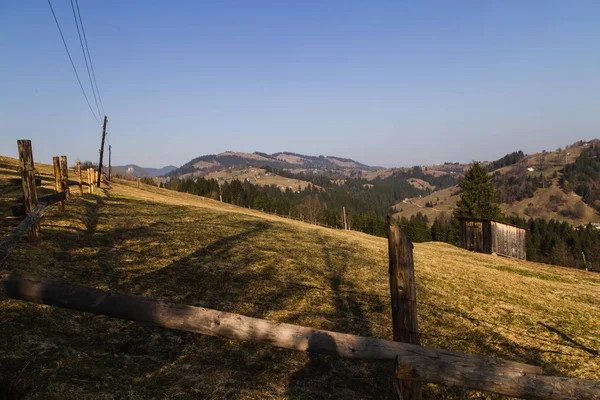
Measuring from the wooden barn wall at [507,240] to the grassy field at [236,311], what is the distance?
814 inches

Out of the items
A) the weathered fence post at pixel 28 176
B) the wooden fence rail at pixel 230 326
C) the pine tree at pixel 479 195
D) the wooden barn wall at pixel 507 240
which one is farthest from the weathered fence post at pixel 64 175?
the pine tree at pixel 479 195

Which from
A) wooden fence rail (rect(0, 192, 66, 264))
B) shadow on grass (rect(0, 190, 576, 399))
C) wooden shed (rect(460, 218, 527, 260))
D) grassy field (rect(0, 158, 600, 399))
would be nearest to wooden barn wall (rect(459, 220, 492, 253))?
wooden shed (rect(460, 218, 527, 260))

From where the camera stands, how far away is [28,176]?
1188 cm

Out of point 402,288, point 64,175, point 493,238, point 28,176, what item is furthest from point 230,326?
point 493,238

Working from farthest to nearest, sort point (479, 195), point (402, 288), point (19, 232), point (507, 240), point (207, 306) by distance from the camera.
A: point (479, 195) < point (507, 240) < point (207, 306) < point (19, 232) < point (402, 288)

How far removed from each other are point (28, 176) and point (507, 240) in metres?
44.5

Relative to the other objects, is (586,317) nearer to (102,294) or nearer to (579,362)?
(579,362)

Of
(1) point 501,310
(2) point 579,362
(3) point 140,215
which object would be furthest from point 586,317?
(3) point 140,215

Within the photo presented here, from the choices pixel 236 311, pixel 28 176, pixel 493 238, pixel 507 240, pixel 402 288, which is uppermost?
pixel 28 176

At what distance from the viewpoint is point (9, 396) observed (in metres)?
4.54

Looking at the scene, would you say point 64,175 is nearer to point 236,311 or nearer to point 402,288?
point 236,311

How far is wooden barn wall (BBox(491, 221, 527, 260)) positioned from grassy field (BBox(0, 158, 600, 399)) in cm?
2068

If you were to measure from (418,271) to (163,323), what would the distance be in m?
16.0

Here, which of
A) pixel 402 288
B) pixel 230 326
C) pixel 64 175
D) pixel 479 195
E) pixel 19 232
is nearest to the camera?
pixel 230 326
